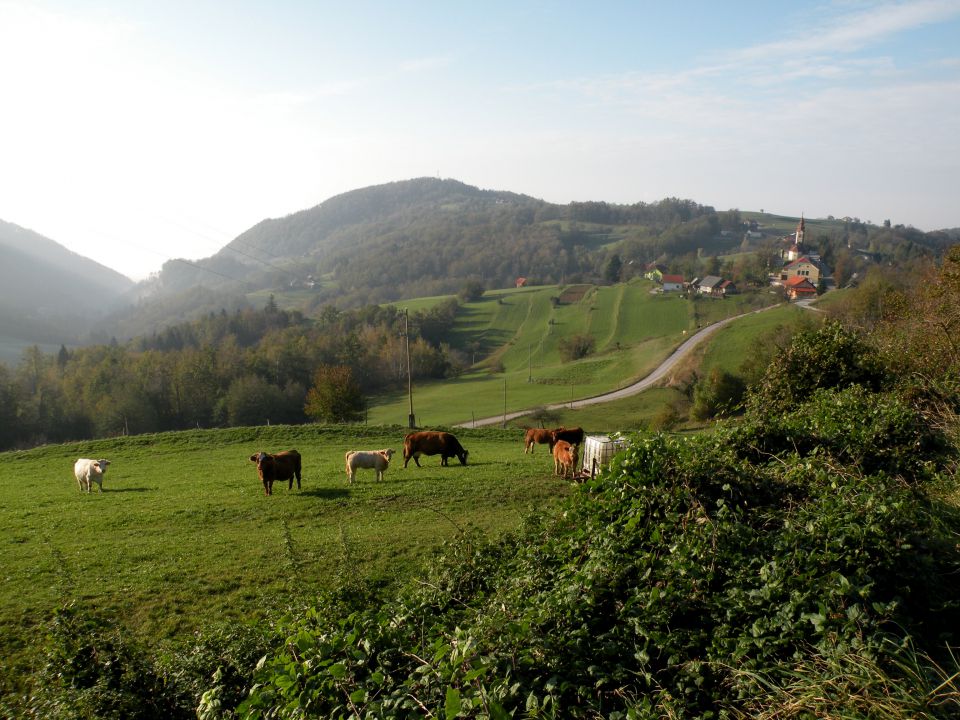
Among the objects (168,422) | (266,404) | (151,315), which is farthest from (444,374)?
(151,315)

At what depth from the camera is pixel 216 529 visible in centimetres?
1466

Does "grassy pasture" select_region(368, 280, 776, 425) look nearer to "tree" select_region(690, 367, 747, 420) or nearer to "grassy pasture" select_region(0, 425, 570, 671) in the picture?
"tree" select_region(690, 367, 747, 420)

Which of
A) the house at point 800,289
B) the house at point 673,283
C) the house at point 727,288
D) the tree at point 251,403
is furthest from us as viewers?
the house at point 673,283

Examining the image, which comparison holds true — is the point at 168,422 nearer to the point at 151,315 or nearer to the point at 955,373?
the point at 955,373

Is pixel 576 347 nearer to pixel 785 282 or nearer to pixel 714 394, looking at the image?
pixel 714 394

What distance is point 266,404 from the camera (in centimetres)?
6838

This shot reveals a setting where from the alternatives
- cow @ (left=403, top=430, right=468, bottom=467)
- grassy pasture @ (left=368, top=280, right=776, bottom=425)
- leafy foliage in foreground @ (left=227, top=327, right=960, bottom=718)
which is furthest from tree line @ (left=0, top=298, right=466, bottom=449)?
leafy foliage in foreground @ (left=227, top=327, right=960, bottom=718)

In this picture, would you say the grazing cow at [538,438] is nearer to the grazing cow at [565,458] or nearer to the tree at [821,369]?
the grazing cow at [565,458]

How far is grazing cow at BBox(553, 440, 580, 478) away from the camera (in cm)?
1808

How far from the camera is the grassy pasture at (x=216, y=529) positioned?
1028cm

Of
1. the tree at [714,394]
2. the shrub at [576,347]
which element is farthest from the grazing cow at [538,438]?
the shrub at [576,347]

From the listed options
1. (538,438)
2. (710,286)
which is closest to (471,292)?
(710,286)

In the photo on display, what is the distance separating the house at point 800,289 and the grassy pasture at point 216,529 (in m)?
93.9

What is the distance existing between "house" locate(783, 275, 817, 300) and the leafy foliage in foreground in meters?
107
